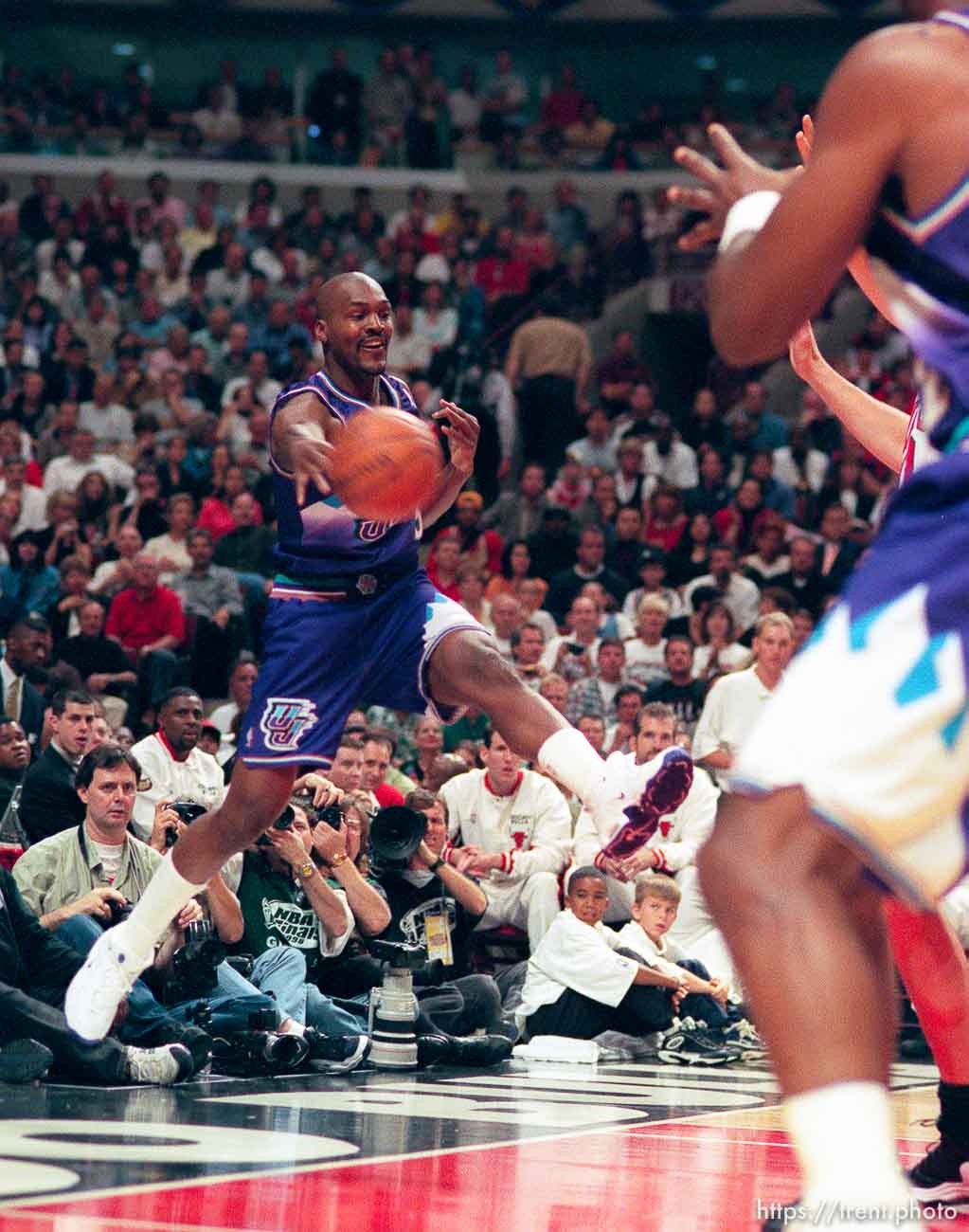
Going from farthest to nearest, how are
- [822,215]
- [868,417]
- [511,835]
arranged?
[511,835] < [868,417] < [822,215]

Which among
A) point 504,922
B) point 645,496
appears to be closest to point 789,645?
point 504,922

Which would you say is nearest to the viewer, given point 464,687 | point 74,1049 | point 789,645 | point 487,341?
point 464,687

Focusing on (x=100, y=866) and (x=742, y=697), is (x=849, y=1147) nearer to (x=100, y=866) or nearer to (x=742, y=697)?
(x=100, y=866)

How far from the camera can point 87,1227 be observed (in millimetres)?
3680

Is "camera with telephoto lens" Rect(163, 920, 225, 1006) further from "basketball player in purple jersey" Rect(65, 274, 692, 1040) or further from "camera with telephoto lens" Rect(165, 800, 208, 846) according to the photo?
"basketball player in purple jersey" Rect(65, 274, 692, 1040)

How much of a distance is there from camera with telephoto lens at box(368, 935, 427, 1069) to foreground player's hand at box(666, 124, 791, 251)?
491 centimetres

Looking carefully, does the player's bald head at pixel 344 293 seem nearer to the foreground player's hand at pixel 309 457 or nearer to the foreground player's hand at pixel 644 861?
the foreground player's hand at pixel 309 457

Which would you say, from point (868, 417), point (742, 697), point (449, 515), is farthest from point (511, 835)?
point (868, 417)

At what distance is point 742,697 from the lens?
10.5 metres

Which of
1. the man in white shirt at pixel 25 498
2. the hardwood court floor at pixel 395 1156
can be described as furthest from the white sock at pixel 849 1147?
the man in white shirt at pixel 25 498

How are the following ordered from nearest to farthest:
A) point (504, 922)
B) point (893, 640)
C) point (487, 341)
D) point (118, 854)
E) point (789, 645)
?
1. point (893, 640)
2. point (118, 854)
3. point (504, 922)
4. point (789, 645)
5. point (487, 341)

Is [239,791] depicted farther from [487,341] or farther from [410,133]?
[410,133]

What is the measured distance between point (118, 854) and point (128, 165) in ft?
47.3

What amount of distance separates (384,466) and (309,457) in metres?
0.25
